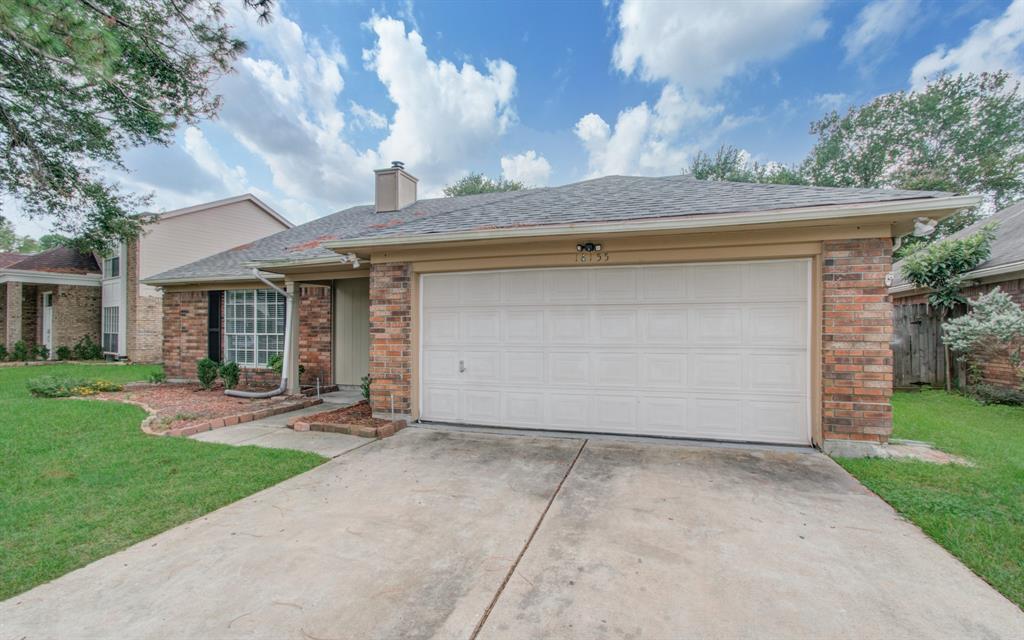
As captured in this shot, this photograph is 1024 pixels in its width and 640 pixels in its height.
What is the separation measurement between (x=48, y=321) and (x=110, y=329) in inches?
127

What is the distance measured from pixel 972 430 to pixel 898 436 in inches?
54.4

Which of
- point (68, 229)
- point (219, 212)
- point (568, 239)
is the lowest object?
point (568, 239)

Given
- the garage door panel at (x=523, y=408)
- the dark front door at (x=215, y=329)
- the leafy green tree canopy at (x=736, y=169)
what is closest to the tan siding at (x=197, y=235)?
the dark front door at (x=215, y=329)

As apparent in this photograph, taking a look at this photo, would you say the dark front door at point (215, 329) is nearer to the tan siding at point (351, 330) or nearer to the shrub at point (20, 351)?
the tan siding at point (351, 330)

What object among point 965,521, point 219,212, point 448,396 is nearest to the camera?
point 965,521

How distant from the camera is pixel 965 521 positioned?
3244 mm

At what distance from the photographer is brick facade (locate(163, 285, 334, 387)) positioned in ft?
31.3

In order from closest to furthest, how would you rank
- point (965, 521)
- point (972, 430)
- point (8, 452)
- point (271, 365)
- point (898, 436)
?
point (965, 521) < point (8, 452) < point (898, 436) < point (972, 430) < point (271, 365)

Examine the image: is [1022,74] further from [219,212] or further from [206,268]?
→ [219,212]

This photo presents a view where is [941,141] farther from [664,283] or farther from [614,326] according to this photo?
[614,326]

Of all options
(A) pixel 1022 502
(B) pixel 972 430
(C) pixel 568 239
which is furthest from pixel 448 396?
(B) pixel 972 430

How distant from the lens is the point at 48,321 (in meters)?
17.8

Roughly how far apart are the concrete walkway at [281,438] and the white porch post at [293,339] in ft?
6.00

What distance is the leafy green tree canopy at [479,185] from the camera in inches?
1216
